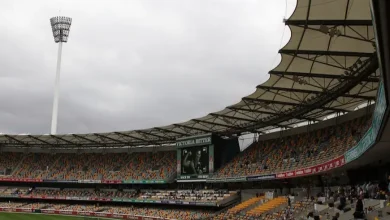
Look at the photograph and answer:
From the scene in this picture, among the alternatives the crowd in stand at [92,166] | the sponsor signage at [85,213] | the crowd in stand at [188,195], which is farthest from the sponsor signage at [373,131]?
the crowd in stand at [92,166]

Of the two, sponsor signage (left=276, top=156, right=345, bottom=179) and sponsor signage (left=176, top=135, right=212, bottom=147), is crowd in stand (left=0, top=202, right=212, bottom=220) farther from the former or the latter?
sponsor signage (left=276, top=156, right=345, bottom=179)

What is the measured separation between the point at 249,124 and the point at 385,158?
73.6 ft

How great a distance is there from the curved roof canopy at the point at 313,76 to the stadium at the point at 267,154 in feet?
0.25

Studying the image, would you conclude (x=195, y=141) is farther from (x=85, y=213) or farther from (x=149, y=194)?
(x=85, y=213)

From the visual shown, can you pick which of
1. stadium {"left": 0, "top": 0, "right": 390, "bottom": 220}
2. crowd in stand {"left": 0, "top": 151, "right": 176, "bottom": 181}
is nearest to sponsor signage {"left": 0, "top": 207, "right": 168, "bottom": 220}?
stadium {"left": 0, "top": 0, "right": 390, "bottom": 220}

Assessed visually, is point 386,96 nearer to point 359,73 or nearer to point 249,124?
point 359,73

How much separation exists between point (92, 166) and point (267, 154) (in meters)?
32.4

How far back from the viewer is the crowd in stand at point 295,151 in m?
34.6

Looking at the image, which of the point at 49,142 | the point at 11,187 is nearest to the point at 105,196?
the point at 49,142

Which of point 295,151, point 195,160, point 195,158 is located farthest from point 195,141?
point 295,151

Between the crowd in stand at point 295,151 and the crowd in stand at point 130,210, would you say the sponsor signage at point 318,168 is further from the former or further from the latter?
the crowd in stand at point 130,210

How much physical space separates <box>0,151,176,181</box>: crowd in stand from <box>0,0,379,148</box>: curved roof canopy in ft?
28.0

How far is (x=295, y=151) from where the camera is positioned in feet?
144

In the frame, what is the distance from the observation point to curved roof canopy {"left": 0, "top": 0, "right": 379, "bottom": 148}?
1830cm
